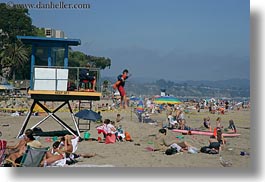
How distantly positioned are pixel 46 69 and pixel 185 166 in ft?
16.2

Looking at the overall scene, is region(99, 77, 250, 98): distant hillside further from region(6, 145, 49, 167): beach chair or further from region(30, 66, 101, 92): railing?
region(6, 145, 49, 167): beach chair

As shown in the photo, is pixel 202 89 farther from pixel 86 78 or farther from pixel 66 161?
pixel 66 161

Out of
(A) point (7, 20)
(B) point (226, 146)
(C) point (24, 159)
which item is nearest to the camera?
(C) point (24, 159)

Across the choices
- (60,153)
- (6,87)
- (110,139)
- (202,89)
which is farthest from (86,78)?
(202,89)

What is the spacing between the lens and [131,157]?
10273mm

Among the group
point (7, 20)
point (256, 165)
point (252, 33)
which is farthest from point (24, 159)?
point (7, 20)

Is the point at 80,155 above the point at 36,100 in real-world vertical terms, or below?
below

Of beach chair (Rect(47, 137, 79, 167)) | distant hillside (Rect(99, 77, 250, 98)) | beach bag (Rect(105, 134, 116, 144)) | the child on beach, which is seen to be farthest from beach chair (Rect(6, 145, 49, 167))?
distant hillside (Rect(99, 77, 250, 98))

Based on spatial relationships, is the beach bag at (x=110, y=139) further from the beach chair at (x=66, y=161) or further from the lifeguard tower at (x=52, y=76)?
the beach chair at (x=66, y=161)

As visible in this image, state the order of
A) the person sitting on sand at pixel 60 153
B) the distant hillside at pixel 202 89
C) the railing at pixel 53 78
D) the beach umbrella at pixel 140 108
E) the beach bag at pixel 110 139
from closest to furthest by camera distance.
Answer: the person sitting on sand at pixel 60 153, the railing at pixel 53 78, the beach bag at pixel 110 139, the beach umbrella at pixel 140 108, the distant hillside at pixel 202 89

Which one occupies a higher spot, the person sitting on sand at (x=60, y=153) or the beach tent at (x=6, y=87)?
the beach tent at (x=6, y=87)

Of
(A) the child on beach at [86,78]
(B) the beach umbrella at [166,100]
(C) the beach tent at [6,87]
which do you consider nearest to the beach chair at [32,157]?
(A) the child on beach at [86,78]

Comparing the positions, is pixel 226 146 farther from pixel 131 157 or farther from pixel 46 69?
pixel 46 69

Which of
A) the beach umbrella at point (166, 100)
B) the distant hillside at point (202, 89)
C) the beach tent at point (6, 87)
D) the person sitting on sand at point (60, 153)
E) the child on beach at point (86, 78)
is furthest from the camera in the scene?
the distant hillside at point (202, 89)
